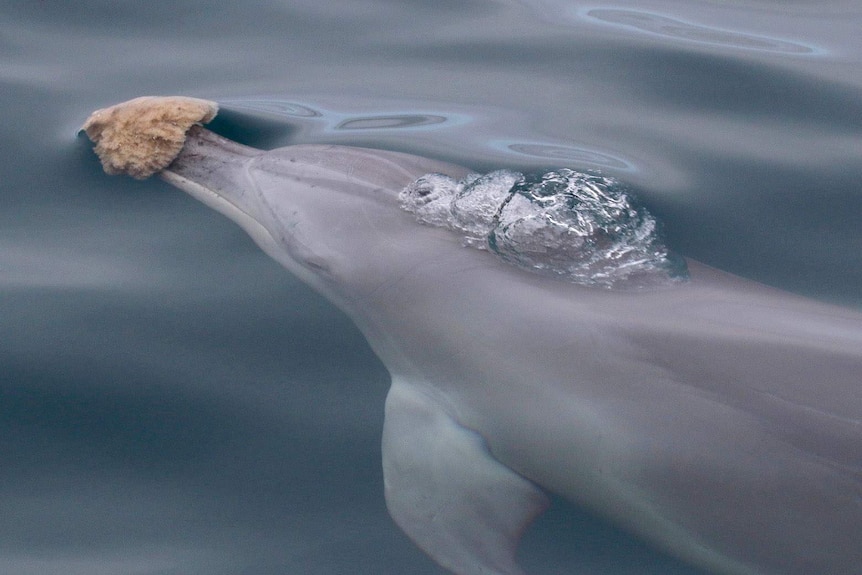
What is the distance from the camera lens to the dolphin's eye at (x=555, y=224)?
5.03 metres

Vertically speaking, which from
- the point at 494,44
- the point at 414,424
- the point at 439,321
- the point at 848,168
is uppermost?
the point at 494,44

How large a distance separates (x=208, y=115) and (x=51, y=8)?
2998 mm

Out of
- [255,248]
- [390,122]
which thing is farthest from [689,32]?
[255,248]

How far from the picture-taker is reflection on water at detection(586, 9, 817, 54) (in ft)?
26.8

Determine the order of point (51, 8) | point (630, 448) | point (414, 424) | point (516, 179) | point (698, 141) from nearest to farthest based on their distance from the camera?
point (630, 448)
point (414, 424)
point (516, 179)
point (698, 141)
point (51, 8)

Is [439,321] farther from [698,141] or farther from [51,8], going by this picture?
[51,8]

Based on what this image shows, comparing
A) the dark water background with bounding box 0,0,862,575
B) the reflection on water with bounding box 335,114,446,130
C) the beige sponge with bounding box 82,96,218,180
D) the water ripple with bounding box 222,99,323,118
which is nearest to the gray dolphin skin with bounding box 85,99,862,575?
the dark water background with bounding box 0,0,862,575

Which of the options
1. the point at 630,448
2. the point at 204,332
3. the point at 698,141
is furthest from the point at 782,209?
the point at 204,332

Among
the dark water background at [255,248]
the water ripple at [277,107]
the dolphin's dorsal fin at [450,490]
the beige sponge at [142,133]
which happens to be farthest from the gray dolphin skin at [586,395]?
the water ripple at [277,107]

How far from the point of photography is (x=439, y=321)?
16.5 ft

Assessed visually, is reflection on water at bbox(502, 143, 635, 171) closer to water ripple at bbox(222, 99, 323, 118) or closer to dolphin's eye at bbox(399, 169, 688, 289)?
dolphin's eye at bbox(399, 169, 688, 289)

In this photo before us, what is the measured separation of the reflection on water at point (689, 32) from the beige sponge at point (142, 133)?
14.3ft

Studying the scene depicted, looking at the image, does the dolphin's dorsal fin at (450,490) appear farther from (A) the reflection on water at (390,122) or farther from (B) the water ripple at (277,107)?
(B) the water ripple at (277,107)

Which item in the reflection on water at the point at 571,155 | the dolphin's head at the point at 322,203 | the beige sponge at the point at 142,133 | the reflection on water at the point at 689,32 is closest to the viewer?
the dolphin's head at the point at 322,203
